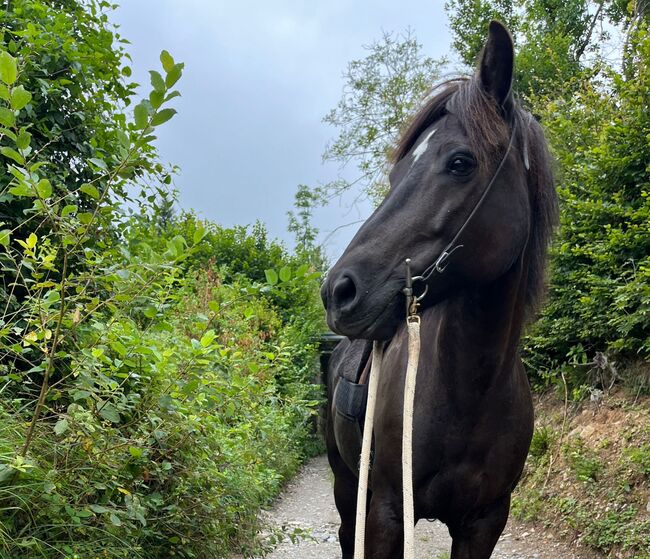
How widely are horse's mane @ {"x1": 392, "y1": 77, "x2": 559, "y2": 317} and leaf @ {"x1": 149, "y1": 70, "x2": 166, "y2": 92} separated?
0.98 m

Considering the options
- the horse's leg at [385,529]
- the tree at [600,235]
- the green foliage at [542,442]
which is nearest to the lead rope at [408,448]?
the horse's leg at [385,529]

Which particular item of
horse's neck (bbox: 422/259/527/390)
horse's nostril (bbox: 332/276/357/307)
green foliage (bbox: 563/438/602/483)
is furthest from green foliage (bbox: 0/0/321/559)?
green foliage (bbox: 563/438/602/483)

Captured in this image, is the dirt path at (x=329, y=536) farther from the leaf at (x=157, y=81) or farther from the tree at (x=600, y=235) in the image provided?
the leaf at (x=157, y=81)

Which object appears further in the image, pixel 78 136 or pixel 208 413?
pixel 78 136

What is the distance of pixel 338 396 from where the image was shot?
303 cm

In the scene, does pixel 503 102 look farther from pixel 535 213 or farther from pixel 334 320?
pixel 334 320

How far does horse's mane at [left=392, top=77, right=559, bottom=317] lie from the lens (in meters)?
1.92

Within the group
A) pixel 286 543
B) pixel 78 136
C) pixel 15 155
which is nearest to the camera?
pixel 15 155

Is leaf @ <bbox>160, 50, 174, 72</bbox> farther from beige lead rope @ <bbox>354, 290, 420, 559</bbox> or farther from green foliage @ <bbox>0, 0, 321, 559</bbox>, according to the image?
beige lead rope @ <bbox>354, 290, 420, 559</bbox>

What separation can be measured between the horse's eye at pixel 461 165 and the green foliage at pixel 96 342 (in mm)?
620

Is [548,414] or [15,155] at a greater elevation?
[15,155]

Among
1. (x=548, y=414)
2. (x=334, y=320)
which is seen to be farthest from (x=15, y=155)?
(x=548, y=414)

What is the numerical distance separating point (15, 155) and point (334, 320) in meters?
1.03

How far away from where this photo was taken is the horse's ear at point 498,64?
1.88 metres
